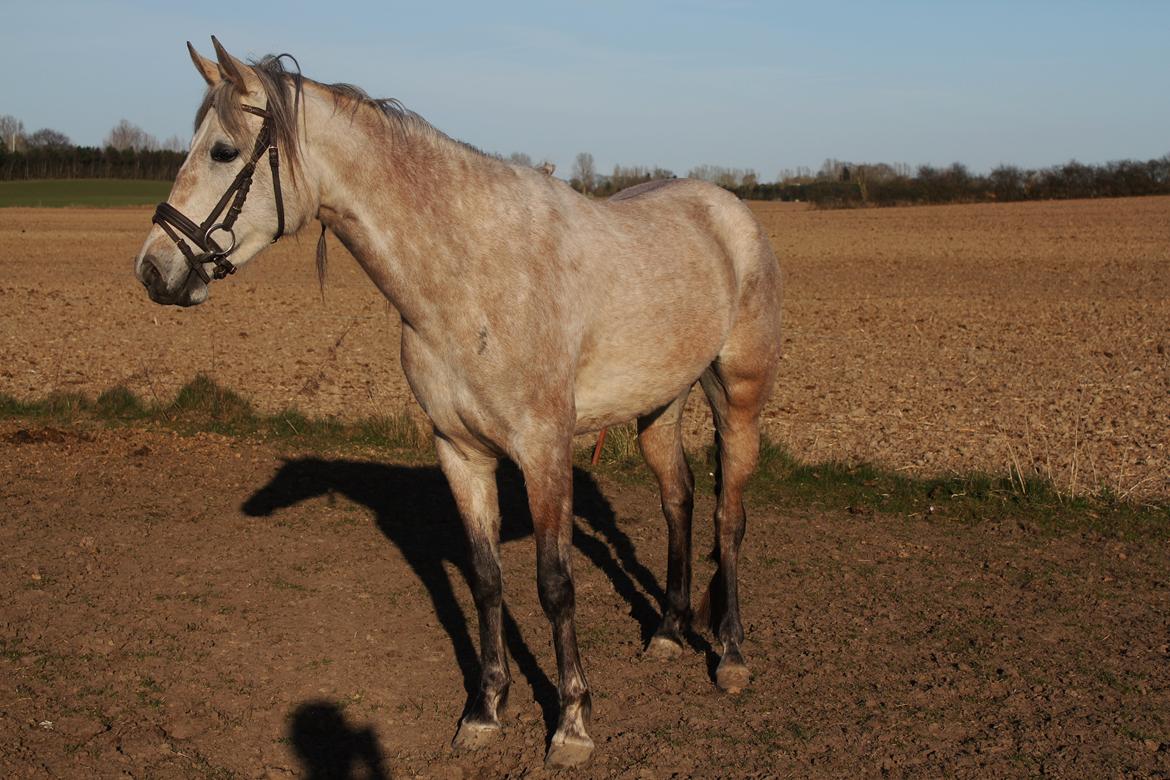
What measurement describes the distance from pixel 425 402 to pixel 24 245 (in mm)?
36801

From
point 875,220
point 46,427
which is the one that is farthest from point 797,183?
point 46,427

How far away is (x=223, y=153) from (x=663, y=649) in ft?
10.9

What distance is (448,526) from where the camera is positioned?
7703 mm

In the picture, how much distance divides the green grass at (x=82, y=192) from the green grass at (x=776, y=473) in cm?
6131

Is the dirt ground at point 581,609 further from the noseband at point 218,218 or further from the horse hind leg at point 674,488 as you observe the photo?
the noseband at point 218,218

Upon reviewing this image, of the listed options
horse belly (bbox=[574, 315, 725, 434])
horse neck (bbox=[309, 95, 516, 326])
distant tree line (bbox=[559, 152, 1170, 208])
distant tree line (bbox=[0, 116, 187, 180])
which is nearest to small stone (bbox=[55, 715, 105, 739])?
horse neck (bbox=[309, 95, 516, 326])

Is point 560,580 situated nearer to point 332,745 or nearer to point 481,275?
point 332,745

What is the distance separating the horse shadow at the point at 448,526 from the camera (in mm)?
5648

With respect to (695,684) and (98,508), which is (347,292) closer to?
(98,508)

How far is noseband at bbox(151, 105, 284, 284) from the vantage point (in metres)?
3.88

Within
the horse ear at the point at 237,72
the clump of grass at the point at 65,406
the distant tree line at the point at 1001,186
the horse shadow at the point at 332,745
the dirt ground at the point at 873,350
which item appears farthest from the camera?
the distant tree line at the point at 1001,186

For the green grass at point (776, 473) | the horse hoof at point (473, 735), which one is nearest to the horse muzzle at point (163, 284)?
the horse hoof at point (473, 735)

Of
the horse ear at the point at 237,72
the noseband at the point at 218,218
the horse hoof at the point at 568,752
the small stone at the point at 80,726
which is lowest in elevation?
the small stone at the point at 80,726

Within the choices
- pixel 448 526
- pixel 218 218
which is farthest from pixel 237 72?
pixel 448 526
